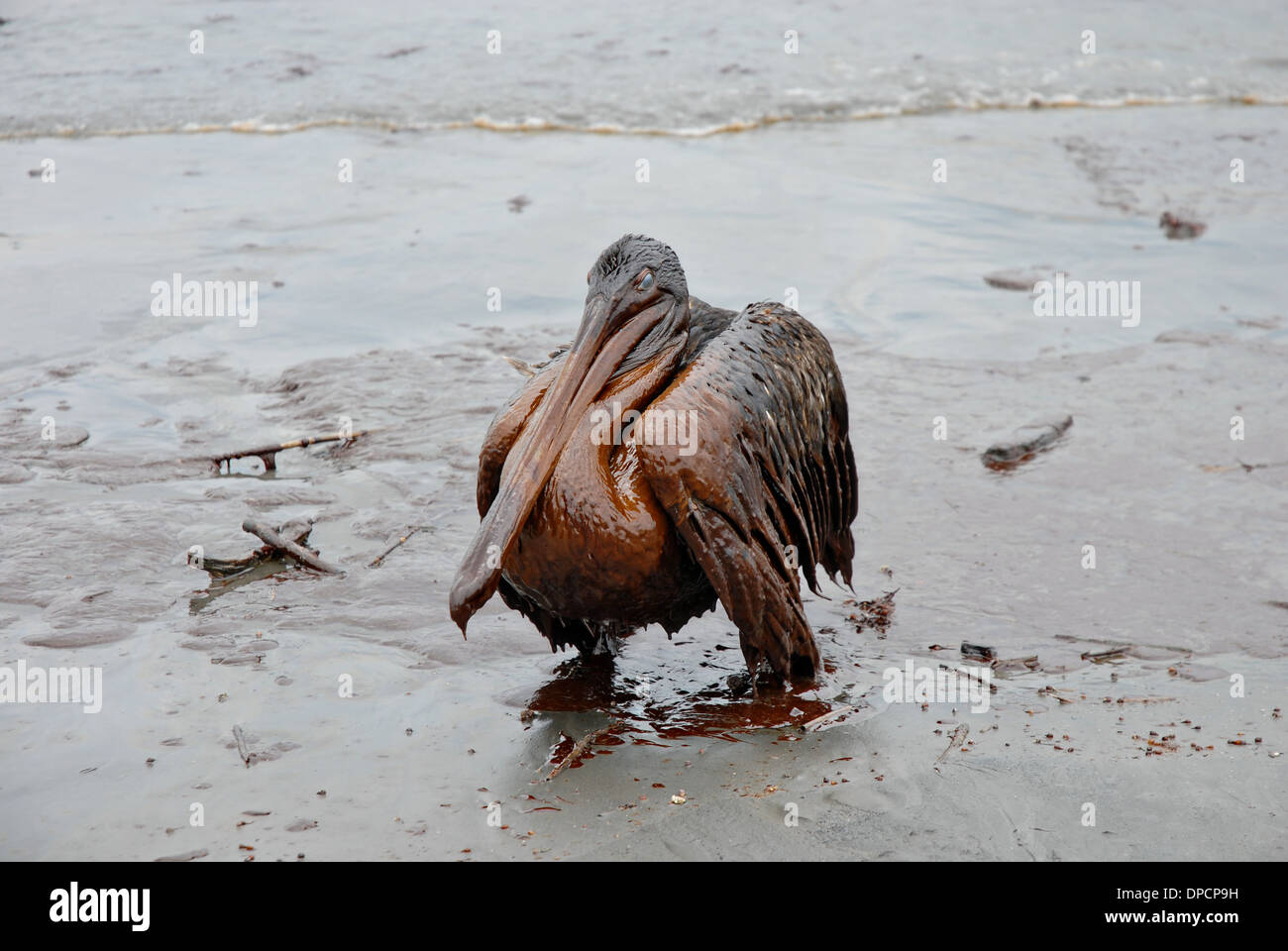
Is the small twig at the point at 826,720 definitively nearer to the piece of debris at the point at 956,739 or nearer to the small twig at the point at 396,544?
the piece of debris at the point at 956,739

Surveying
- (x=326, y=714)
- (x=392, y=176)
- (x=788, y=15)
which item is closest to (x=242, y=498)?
(x=326, y=714)

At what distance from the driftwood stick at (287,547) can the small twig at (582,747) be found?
192 centimetres

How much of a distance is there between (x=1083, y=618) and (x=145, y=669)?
423 cm

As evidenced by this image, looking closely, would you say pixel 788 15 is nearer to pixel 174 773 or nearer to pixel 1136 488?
pixel 1136 488

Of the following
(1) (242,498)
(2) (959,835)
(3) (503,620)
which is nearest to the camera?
(2) (959,835)

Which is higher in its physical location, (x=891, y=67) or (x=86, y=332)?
(x=891, y=67)

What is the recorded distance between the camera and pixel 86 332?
32.2 feet

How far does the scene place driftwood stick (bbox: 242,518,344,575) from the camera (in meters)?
6.35

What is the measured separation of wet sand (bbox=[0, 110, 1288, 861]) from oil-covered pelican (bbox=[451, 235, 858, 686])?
0.50 m

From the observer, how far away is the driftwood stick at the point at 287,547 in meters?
6.35

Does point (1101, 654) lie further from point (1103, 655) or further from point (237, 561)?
point (237, 561)

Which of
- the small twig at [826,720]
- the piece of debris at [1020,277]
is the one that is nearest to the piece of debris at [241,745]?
the small twig at [826,720]

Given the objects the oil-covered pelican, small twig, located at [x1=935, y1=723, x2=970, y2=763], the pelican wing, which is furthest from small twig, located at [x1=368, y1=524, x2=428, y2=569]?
small twig, located at [x1=935, y1=723, x2=970, y2=763]

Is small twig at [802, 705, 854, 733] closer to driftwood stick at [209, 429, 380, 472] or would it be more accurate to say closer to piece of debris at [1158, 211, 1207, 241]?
driftwood stick at [209, 429, 380, 472]
